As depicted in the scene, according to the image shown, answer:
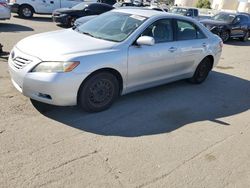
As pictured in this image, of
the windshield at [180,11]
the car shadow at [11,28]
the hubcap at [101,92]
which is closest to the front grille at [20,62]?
the hubcap at [101,92]

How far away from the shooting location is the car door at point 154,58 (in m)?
4.91

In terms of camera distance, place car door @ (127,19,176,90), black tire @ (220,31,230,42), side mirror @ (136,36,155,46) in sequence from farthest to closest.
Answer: black tire @ (220,31,230,42), car door @ (127,19,176,90), side mirror @ (136,36,155,46)

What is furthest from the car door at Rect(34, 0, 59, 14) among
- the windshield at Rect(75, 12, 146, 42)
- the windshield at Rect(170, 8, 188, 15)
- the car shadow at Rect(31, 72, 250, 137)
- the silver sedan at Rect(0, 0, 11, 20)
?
the car shadow at Rect(31, 72, 250, 137)

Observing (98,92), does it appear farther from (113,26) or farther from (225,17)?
(225,17)

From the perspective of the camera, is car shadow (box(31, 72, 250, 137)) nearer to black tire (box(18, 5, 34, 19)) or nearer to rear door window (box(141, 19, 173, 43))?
rear door window (box(141, 19, 173, 43))

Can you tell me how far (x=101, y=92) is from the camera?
4641 millimetres

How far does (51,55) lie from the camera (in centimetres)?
417

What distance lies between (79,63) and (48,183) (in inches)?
71.4

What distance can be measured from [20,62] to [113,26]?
1800 mm

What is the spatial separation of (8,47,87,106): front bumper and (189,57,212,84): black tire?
10.8 ft

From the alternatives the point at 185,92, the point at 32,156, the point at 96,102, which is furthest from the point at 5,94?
the point at 185,92

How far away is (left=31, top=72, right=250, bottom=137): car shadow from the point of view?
4340 mm

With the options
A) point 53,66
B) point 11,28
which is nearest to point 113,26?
point 53,66

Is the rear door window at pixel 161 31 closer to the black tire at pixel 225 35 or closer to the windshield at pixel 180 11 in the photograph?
the black tire at pixel 225 35
